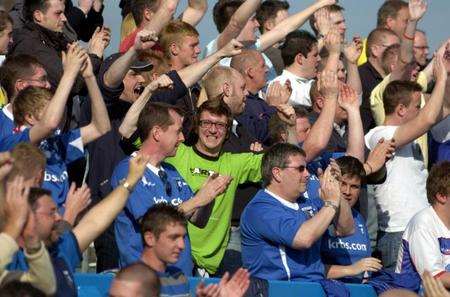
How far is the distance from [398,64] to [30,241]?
22.8ft

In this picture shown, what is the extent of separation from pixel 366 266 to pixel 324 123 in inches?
53.2

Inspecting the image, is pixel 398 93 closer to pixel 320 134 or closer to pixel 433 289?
pixel 320 134

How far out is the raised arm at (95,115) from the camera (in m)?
11.3

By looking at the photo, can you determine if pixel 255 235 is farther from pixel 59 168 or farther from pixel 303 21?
pixel 303 21

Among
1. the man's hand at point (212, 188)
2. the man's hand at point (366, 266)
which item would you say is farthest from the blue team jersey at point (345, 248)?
the man's hand at point (212, 188)

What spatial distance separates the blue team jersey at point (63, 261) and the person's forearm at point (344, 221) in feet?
10.2

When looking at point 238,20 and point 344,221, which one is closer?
point 344,221

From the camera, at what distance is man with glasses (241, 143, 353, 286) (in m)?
11.2

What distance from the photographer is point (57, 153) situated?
11078 millimetres

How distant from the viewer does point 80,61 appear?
10.7 metres

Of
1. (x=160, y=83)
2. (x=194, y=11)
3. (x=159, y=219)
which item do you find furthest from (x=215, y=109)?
(x=194, y=11)

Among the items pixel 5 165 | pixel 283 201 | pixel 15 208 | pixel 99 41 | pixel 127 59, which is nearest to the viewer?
pixel 15 208

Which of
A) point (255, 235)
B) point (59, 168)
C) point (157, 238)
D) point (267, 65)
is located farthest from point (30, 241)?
point (267, 65)

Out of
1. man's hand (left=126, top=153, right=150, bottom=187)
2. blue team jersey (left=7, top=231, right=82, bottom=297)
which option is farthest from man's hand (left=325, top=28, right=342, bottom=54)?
blue team jersey (left=7, top=231, right=82, bottom=297)
